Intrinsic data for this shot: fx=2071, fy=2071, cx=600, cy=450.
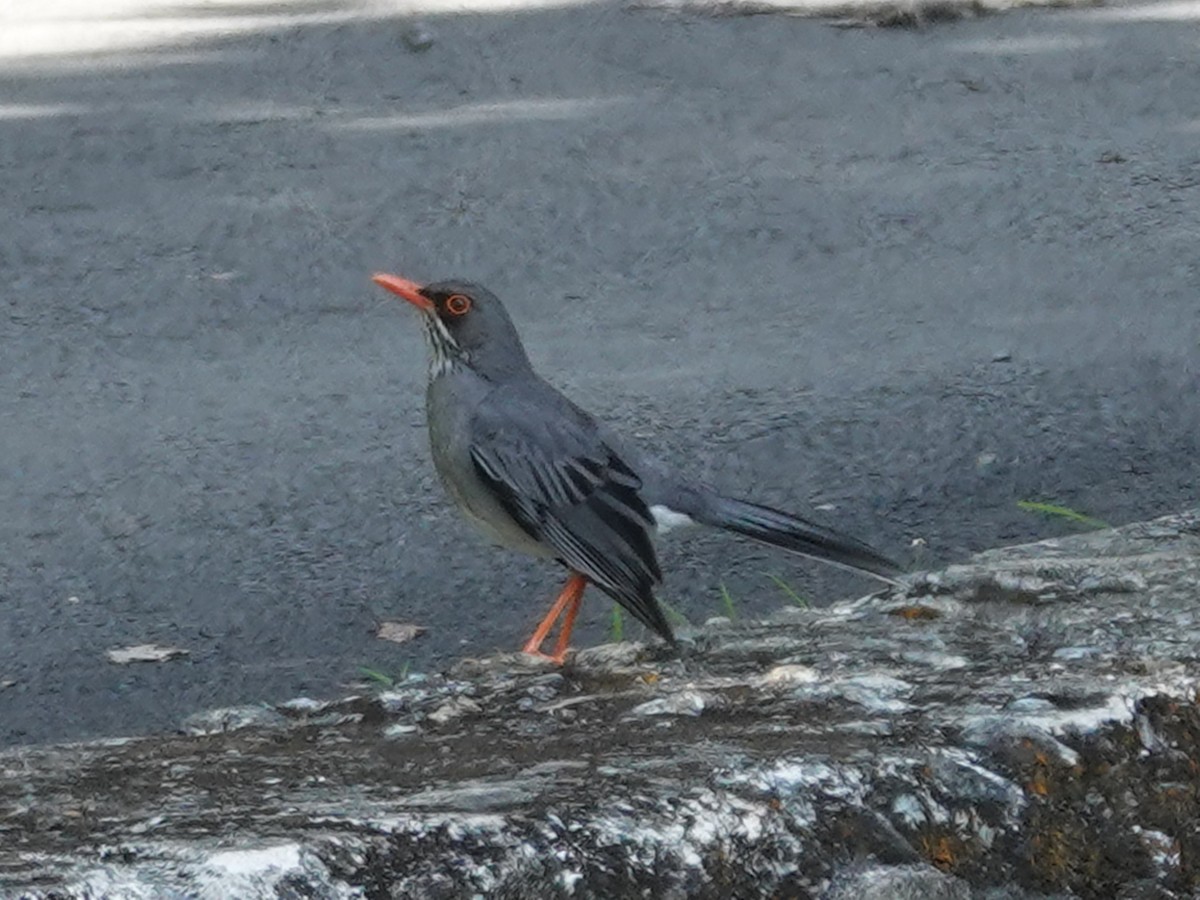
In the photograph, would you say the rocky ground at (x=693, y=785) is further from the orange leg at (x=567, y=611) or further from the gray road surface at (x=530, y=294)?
the gray road surface at (x=530, y=294)

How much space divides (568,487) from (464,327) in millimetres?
489

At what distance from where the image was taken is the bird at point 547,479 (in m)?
4.25

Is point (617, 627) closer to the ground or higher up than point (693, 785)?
closer to the ground

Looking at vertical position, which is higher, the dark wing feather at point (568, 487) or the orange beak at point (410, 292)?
the orange beak at point (410, 292)

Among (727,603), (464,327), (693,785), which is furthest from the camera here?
(727,603)

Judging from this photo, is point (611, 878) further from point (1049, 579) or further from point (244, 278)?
point (244, 278)

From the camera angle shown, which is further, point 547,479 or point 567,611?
point 567,611

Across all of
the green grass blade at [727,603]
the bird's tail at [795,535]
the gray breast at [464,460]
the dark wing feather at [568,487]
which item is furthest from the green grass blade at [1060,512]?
the gray breast at [464,460]

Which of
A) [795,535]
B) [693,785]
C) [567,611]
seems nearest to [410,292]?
[567,611]

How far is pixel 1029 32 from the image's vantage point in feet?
30.1

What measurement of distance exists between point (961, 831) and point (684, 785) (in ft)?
1.08

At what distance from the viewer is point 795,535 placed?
4215mm

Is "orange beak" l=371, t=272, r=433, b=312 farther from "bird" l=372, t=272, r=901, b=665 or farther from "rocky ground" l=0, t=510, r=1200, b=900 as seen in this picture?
"rocky ground" l=0, t=510, r=1200, b=900

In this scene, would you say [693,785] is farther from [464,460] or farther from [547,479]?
[464,460]
